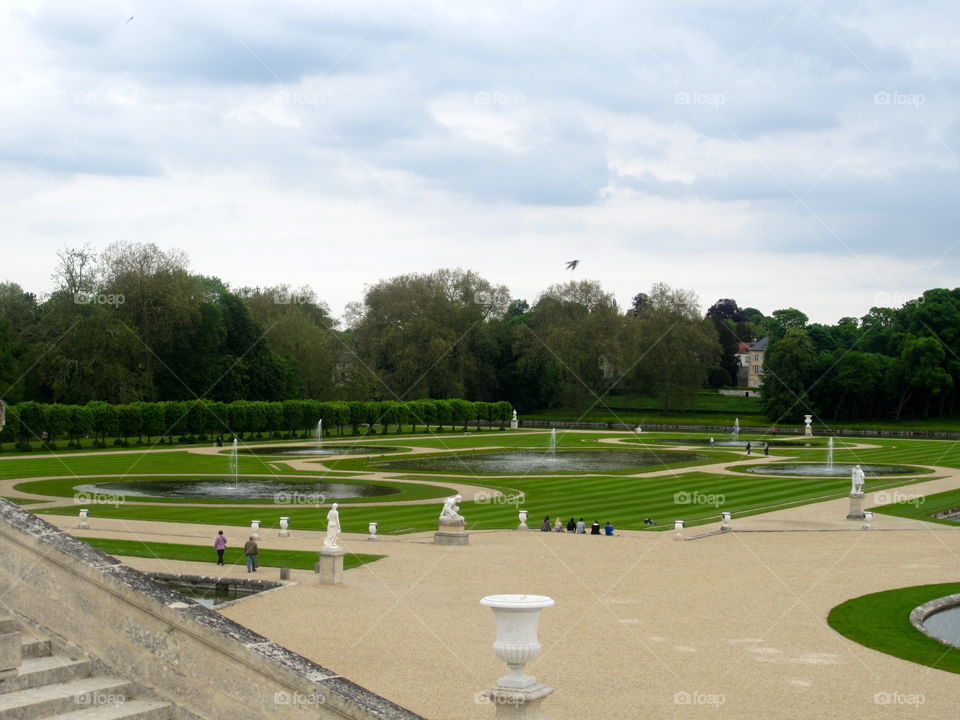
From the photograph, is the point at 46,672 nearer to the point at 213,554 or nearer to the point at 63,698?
the point at 63,698

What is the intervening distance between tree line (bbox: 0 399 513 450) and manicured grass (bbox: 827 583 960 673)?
192ft

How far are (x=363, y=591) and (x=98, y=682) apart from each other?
15.4 meters

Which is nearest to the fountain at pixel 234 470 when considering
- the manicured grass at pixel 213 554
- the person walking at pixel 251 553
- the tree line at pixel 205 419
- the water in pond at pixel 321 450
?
the water in pond at pixel 321 450

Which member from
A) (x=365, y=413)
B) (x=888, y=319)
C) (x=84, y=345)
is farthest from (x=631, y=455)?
(x=888, y=319)

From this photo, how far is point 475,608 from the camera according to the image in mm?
22984

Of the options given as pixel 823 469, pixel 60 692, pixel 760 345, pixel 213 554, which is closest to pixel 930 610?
pixel 213 554

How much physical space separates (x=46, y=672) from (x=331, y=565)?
16.1m

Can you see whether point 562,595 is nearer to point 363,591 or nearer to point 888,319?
point 363,591

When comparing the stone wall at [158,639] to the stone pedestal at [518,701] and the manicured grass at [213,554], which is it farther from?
the manicured grass at [213,554]

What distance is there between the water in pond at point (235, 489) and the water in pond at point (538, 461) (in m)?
10.1

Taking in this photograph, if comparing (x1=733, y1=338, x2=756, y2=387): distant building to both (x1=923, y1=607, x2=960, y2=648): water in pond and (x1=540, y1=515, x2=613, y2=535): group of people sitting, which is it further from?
(x1=923, y1=607, x2=960, y2=648): water in pond

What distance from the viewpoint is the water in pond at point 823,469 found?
6041 cm

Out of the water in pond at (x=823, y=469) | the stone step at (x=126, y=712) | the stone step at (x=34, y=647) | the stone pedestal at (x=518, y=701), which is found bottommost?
the water in pond at (x=823, y=469)

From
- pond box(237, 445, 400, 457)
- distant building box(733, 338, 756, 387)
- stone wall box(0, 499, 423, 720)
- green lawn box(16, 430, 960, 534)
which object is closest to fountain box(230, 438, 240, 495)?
green lawn box(16, 430, 960, 534)
